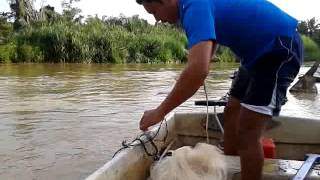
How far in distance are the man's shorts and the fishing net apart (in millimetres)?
372

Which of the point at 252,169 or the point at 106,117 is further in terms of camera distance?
the point at 106,117

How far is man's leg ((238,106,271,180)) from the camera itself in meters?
2.89

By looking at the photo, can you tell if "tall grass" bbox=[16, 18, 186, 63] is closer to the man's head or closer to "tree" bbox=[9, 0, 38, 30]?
"tree" bbox=[9, 0, 38, 30]

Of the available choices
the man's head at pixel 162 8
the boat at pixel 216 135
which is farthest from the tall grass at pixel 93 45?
the man's head at pixel 162 8

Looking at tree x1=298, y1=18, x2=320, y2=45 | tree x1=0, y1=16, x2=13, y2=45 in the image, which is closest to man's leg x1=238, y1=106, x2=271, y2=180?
tree x1=0, y1=16, x2=13, y2=45

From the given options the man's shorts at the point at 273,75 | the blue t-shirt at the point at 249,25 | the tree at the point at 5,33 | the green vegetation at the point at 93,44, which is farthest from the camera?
the tree at the point at 5,33

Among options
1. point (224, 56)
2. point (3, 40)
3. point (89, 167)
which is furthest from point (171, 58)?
point (89, 167)

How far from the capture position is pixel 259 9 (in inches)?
110

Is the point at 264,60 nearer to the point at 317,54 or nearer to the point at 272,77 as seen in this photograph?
the point at 272,77

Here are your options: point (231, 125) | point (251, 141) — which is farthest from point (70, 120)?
point (251, 141)

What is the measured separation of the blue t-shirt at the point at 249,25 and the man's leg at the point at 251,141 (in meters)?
0.30

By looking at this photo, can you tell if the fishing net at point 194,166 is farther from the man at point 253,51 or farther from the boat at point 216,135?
the boat at point 216,135

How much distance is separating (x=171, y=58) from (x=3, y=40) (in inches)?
377

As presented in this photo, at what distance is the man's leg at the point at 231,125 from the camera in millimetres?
3499
